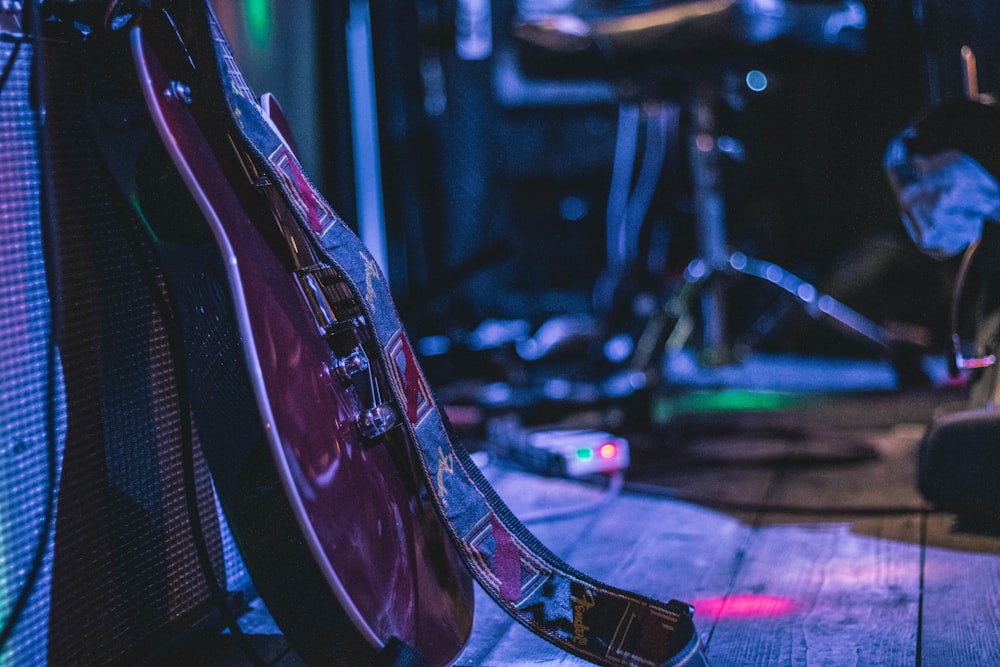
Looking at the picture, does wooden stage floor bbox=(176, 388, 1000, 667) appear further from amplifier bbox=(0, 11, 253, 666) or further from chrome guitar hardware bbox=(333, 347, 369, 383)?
chrome guitar hardware bbox=(333, 347, 369, 383)

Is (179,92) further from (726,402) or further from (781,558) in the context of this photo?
(726,402)

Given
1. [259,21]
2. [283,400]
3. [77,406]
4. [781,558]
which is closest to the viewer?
[283,400]

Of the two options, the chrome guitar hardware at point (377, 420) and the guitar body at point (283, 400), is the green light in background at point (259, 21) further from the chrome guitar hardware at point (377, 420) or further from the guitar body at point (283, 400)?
the chrome guitar hardware at point (377, 420)

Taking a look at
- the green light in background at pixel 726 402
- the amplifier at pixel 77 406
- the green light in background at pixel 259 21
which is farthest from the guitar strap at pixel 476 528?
the green light in background at pixel 726 402

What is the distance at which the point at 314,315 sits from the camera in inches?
29.1

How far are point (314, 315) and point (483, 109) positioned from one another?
6.70ft

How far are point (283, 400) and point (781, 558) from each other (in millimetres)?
737

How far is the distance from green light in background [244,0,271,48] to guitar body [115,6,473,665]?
0.62 meters

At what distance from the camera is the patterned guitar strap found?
742mm

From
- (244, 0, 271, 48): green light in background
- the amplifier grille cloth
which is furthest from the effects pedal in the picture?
the amplifier grille cloth

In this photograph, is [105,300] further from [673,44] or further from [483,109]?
[483,109]

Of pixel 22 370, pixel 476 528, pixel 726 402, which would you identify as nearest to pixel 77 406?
pixel 22 370

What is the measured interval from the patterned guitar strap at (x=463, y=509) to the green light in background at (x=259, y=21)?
1.89 ft

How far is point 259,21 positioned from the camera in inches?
54.2
